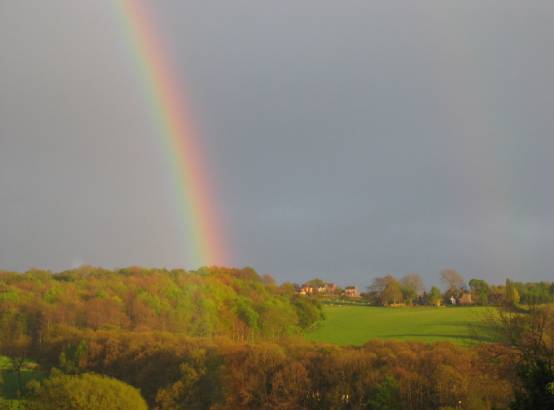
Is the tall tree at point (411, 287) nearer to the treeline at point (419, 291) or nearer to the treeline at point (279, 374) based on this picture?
the treeline at point (419, 291)

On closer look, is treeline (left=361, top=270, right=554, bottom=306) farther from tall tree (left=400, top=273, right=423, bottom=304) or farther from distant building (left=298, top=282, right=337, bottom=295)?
distant building (left=298, top=282, right=337, bottom=295)

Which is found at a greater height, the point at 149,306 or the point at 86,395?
the point at 149,306

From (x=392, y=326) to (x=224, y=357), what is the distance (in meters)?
41.2

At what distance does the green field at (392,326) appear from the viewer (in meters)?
71.1

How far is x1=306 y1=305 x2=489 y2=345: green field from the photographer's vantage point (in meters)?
71.1

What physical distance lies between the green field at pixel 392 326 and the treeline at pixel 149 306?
4.53 metres

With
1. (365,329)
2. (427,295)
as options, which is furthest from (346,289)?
(365,329)

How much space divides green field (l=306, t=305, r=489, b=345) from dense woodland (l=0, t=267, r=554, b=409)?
5092 millimetres

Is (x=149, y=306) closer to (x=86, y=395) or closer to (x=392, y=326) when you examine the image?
(x=392, y=326)

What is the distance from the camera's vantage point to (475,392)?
32062 mm

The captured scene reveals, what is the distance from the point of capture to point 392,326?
8225 cm

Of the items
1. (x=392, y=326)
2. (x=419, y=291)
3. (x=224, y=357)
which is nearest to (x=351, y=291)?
(x=419, y=291)

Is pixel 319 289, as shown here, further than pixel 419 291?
Yes

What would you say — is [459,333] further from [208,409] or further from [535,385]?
[535,385]
